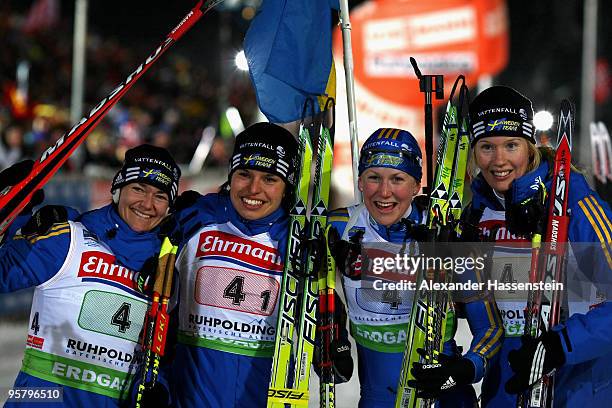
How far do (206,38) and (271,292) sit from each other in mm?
32295

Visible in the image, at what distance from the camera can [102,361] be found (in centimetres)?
431

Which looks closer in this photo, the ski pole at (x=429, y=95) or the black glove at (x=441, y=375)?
the black glove at (x=441, y=375)

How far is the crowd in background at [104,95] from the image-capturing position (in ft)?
53.3

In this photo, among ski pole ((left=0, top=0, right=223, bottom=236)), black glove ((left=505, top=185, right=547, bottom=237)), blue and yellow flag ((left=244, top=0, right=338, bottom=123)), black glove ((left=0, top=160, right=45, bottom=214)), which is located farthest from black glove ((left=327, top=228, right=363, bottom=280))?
black glove ((left=0, top=160, right=45, bottom=214))

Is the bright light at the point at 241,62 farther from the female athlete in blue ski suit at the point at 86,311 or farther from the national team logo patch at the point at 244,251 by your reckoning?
the female athlete in blue ski suit at the point at 86,311

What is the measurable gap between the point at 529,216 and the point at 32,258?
2.29 m

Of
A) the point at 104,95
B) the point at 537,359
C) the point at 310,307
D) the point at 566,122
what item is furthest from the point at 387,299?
the point at 104,95

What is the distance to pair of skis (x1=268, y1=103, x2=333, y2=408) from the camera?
167 inches

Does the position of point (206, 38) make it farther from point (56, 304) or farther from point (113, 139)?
point (56, 304)

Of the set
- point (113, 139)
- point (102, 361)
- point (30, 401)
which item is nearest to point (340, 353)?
point (102, 361)

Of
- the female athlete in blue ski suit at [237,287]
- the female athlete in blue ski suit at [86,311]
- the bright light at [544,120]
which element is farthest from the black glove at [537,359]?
the female athlete in blue ski suit at [86,311]

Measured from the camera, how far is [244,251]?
4.45m

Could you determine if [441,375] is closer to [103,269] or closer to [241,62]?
[103,269]

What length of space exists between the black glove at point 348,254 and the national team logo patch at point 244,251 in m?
0.32
